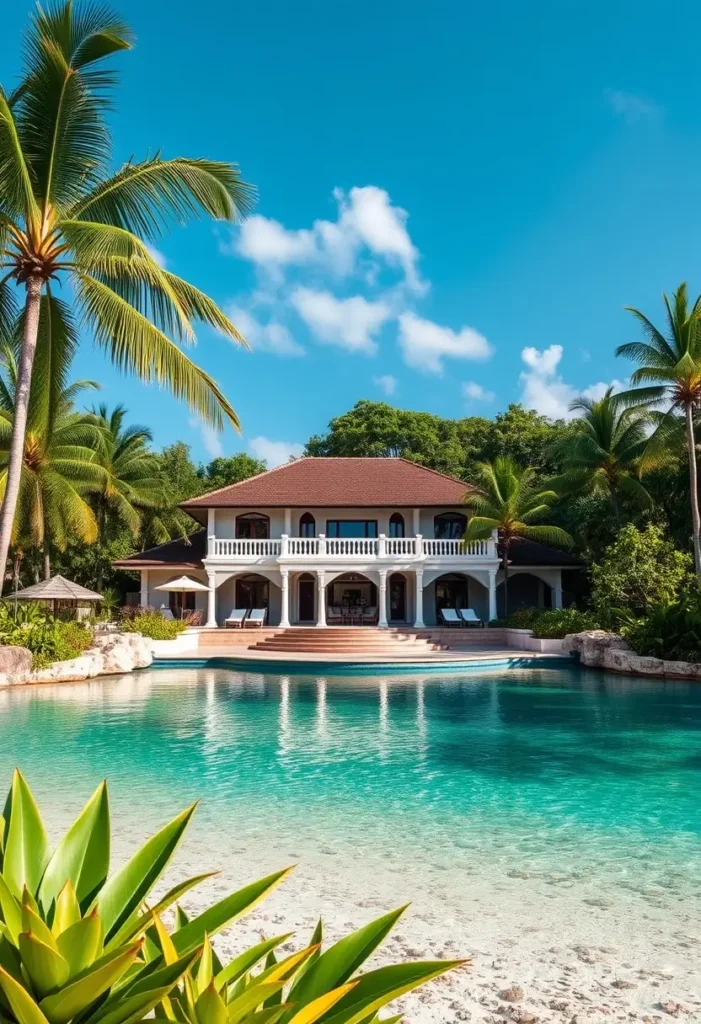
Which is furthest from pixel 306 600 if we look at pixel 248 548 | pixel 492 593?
pixel 492 593

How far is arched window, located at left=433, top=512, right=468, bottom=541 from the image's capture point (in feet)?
95.8

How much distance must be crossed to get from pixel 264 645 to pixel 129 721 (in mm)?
12276

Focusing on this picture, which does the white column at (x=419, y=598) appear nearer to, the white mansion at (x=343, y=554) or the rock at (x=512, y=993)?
the white mansion at (x=343, y=554)

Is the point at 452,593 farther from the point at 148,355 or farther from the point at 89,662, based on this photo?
the point at 148,355

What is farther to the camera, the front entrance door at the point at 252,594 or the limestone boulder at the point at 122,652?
the front entrance door at the point at 252,594

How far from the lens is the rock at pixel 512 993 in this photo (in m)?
3.74

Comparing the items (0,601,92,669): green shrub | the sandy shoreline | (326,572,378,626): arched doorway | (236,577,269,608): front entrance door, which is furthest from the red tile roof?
the sandy shoreline

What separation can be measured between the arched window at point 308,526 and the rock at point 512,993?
25.6 m

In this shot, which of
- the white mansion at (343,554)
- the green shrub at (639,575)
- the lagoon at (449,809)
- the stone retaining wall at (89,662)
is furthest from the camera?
the white mansion at (343,554)

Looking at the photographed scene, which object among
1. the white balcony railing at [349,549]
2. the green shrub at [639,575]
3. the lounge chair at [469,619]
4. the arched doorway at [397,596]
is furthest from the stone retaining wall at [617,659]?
the arched doorway at [397,596]

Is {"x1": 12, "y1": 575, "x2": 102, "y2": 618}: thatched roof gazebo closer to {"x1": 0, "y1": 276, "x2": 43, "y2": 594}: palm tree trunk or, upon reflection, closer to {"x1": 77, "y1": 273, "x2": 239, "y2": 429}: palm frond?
{"x1": 0, "y1": 276, "x2": 43, "y2": 594}: palm tree trunk

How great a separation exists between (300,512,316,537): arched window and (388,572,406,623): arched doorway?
380cm

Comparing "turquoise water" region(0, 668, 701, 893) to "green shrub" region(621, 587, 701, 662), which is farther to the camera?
"green shrub" region(621, 587, 701, 662)

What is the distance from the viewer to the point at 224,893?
5.19 meters
